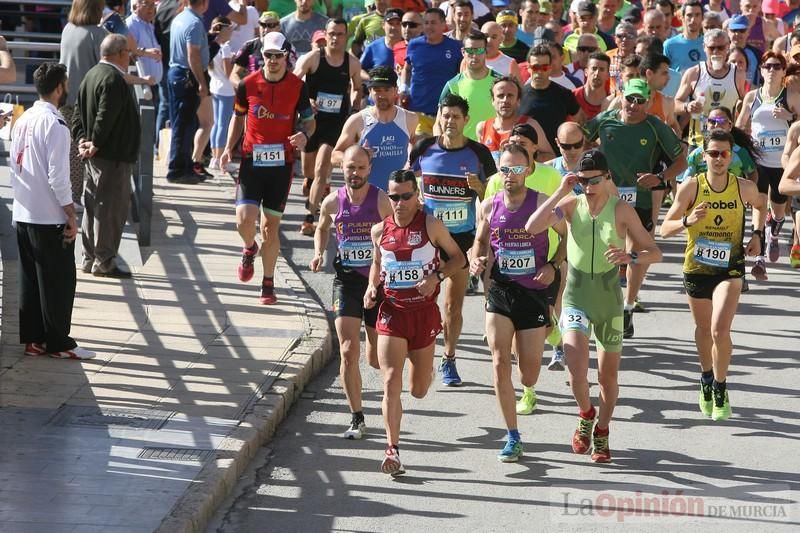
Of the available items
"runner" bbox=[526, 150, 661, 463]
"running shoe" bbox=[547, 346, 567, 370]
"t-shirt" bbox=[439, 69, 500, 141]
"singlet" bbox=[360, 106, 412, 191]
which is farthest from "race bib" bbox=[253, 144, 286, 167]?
"runner" bbox=[526, 150, 661, 463]

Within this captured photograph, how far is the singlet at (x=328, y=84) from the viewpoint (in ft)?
47.6

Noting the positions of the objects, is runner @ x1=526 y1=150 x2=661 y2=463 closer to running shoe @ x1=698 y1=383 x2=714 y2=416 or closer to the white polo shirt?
running shoe @ x1=698 y1=383 x2=714 y2=416

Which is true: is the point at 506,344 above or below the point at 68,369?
above

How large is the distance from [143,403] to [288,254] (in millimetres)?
5071

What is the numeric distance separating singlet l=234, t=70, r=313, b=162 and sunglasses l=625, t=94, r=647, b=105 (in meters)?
2.74

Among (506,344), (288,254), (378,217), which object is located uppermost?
(378,217)

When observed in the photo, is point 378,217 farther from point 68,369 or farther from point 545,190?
point 68,369

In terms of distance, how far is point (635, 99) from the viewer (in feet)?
37.7

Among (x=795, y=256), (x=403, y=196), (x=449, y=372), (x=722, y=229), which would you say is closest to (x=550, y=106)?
(x=449, y=372)

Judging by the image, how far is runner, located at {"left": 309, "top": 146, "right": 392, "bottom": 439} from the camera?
30.2 feet

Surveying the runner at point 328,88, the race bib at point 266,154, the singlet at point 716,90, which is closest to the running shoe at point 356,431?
the race bib at point 266,154

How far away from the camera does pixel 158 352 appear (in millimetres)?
10492

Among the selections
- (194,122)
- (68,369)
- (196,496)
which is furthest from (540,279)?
(194,122)

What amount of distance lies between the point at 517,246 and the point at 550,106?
12.9 feet
